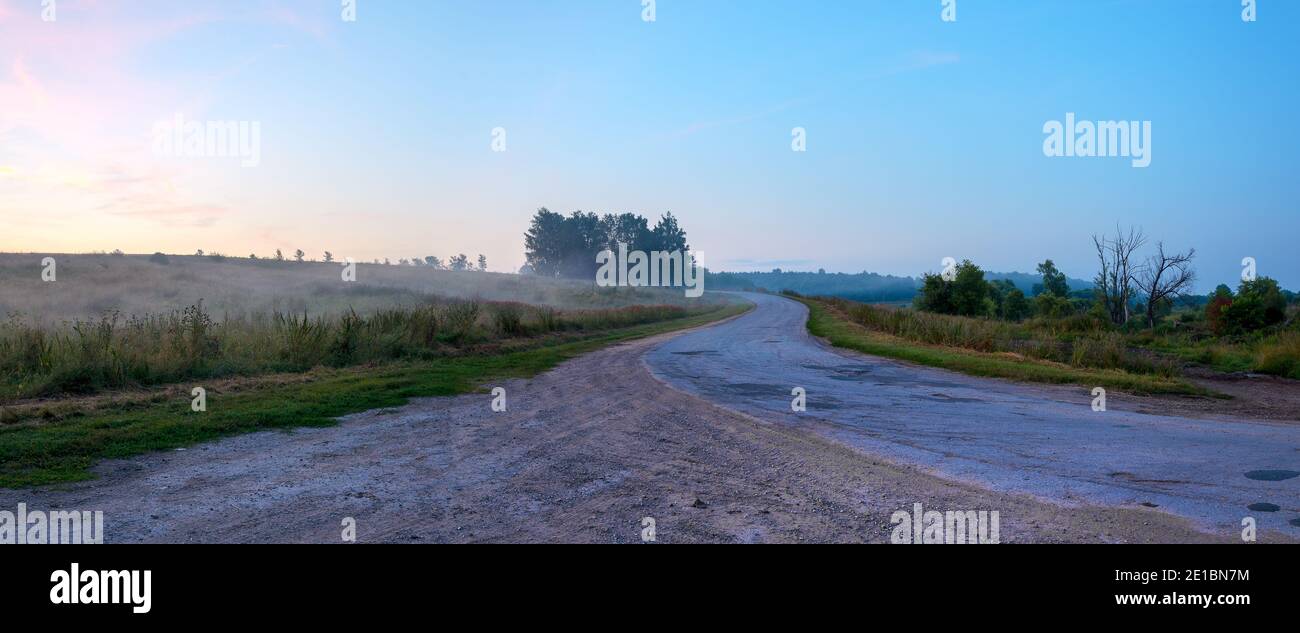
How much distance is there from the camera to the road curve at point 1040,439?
664 centimetres

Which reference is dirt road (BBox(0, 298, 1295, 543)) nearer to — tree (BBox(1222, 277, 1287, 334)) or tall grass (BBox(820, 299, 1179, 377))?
tall grass (BBox(820, 299, 1179, 377))

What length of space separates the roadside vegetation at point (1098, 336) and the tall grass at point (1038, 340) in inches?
1.5

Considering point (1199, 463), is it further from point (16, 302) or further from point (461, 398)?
point (16, 302)

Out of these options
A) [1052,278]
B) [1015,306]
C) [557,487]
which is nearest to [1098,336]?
[557,487]

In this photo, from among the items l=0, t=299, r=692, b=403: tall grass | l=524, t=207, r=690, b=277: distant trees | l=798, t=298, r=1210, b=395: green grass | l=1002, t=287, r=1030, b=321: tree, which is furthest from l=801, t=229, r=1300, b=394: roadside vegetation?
l=524, t=207, r=690, b=277: distant trees

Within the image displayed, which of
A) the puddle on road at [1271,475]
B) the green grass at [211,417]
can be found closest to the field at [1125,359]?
the puddle on road at [1271,475]

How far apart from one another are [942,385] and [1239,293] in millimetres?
26481

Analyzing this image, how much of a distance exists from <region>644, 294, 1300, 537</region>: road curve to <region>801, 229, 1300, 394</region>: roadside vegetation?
2338 millimetres

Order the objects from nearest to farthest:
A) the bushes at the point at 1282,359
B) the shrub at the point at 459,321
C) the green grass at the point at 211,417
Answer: the green grass at the point at 211,417 < the bushes at the point at 1282,359 < the shrub at the point at 459,321

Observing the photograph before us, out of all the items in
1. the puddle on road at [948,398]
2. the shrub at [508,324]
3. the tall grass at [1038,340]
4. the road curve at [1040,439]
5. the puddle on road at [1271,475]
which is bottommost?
the puddle on road at [948,398]

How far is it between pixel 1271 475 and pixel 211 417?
1284 cm

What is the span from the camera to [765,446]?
926 cm

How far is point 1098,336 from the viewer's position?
29.7 metres

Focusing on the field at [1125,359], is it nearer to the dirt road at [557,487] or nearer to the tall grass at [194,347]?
the dirt road at [557,487]
